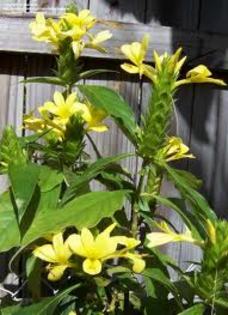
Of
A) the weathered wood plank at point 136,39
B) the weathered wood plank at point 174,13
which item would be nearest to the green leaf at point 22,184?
the weathered wood plank at point 136,39

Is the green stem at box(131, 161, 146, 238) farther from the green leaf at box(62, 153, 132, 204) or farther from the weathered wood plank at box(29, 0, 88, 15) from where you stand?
the weathered wood plank at box(29, 0, 88, 15)

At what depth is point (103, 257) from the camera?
171cm

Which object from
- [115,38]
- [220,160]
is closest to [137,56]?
[115,38]

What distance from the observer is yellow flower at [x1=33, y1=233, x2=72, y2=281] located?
176 cm

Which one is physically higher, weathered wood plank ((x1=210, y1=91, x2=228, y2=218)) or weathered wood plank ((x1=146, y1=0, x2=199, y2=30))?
weathered wood plank ((x1=146, y1=0, x2=199, y2=30))

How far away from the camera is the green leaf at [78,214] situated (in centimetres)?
175

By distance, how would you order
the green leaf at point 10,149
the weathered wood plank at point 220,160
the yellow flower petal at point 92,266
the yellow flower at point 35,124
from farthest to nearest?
the weathered wood plank at point 220,160 < the yellow flower at point 35,124 < the green leaf at point 10,149 < the yellow flower petal at point 92,266

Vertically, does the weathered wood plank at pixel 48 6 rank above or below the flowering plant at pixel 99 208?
above

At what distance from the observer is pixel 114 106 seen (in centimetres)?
197

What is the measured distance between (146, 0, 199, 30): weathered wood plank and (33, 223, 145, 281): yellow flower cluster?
5.19 feet

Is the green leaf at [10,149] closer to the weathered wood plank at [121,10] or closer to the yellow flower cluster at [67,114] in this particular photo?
the yellow flower cluster at [67,114]

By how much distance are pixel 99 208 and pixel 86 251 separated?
0.38ft

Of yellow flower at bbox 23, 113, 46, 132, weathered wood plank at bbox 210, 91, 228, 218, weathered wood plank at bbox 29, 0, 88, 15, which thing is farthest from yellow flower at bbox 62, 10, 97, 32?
weathered wood plank at bbox 210, 91, 228, 218

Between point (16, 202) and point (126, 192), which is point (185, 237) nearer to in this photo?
point (126, 192)
